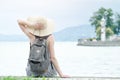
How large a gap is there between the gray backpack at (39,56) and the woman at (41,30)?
0.05m

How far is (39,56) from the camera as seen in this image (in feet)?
21.1

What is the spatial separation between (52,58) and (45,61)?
0.12 meters

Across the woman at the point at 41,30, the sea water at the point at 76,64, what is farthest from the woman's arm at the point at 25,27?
the sea water at the point at 76,64

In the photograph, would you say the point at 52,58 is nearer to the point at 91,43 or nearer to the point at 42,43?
the point at 42,43

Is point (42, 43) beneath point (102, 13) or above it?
beneath

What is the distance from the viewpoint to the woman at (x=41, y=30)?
6.48m

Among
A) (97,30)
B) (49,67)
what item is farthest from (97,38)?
(49,67)

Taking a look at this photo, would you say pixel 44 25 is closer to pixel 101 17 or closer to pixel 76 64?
pixel 76 64

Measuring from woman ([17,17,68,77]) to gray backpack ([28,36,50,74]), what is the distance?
5cm

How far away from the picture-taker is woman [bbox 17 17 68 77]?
648 cm

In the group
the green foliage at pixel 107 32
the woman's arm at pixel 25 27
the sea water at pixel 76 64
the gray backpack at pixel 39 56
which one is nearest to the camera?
the gray backpack at pixel 39 56

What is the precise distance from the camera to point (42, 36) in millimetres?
6520

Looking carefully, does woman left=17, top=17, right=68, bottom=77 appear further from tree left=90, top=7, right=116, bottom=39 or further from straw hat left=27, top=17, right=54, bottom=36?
tree left=90, top=7, right=116, bottom=39

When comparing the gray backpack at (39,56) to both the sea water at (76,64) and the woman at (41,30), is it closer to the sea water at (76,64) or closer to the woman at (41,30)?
the woman at (41,30)
